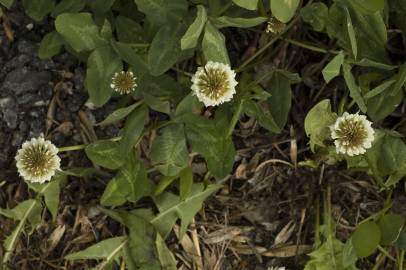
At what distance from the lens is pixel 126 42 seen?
1.80m

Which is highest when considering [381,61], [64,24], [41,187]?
[64,24]

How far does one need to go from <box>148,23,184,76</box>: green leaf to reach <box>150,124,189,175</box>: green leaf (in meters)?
0.20

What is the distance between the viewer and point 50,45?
1870mm

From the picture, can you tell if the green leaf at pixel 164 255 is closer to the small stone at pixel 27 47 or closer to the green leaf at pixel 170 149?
the green leaf at pixel 170 149

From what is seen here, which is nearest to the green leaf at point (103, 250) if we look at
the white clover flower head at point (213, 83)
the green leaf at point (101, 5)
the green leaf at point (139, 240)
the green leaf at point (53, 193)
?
the green leaf at point (139, 240)

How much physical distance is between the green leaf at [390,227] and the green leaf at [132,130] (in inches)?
27.1

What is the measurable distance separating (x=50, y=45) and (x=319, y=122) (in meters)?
0.75

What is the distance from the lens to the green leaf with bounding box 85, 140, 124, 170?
1807 mm

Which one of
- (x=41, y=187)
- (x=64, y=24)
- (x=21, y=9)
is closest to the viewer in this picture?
(x=64, y=24)

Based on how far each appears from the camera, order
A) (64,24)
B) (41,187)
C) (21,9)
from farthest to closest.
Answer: (21,9), (41,187), (64,24)

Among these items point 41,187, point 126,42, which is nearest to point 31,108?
point 41,187

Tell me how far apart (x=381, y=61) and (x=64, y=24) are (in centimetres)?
82

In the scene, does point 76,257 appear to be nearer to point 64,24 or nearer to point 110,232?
point 110,232

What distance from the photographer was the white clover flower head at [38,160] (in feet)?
5.88
